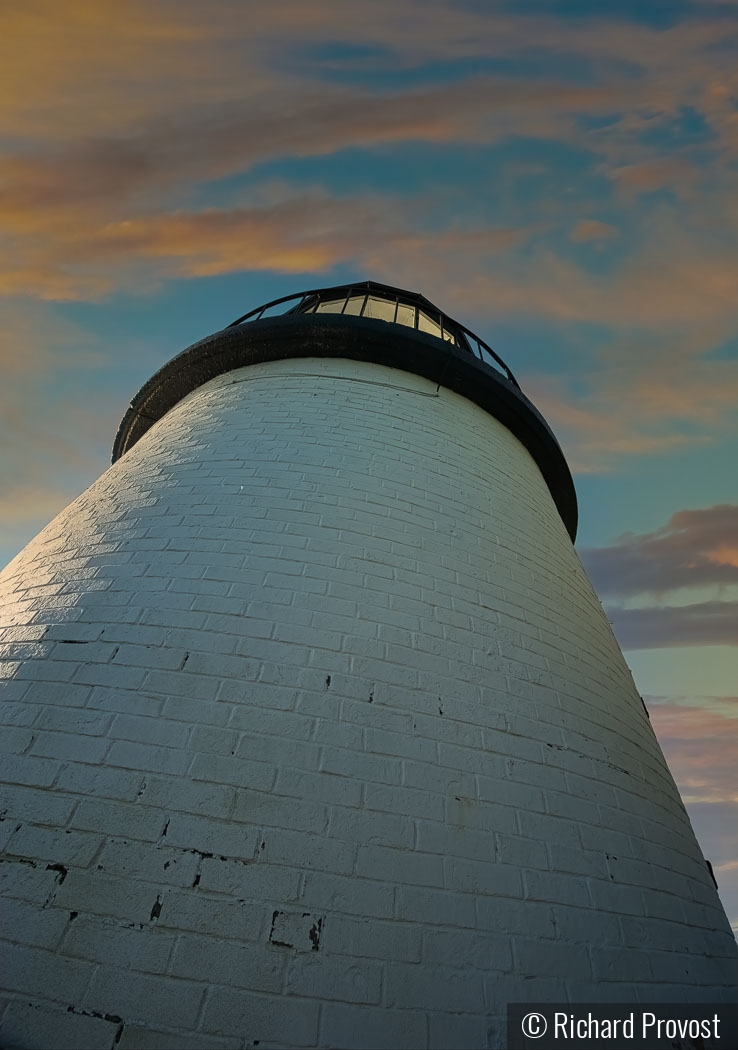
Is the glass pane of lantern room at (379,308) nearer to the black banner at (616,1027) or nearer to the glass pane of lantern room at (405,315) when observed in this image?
the glass pane of lantern room at (405,315)

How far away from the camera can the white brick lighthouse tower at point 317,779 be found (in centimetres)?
119

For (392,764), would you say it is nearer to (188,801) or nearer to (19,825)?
(188,801)

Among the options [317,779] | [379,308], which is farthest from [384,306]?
[317,779]

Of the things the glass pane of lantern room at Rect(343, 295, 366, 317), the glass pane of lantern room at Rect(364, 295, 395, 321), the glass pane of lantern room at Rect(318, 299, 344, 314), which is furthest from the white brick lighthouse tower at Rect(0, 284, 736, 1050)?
the glass pane of lantern room at Rect(343, 295, 366, 317)

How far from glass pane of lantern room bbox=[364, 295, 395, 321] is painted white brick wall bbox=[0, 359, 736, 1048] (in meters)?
4.04

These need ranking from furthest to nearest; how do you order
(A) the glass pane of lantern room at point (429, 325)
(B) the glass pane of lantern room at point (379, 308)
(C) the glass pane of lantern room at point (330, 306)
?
(C) the glass pane of lantern room at point (330, 306)
(B) the glass pane of lantern room at point (379, 308)
(A) the glass pane of lantern room at point (429, 325)

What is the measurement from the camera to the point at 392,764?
1.61 metres

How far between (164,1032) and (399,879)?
0.61m

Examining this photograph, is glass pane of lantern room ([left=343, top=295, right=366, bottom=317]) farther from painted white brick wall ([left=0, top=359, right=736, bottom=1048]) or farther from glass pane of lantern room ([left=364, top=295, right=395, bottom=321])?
painted white brick wall ([left=0, top=359, right=736, bottom=1048])

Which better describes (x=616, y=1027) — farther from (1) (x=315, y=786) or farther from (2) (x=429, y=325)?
(2) (x=429, y=325)

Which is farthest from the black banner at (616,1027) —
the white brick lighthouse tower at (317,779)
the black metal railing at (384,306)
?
the black metal railing at (384,306)

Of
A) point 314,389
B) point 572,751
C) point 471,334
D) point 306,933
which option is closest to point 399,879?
point 306,933

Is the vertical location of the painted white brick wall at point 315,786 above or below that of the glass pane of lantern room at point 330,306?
below

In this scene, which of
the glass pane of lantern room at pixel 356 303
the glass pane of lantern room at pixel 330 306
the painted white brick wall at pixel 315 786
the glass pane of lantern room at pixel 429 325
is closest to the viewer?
Answer: the painted white brick wall at pixel 315 786
